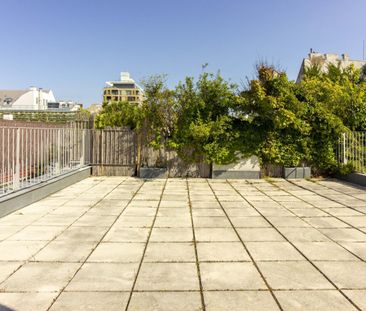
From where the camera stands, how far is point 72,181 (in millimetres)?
8055

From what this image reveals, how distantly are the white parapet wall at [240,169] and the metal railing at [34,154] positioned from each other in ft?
15.3

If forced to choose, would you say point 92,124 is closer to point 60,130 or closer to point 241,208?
point 60,130

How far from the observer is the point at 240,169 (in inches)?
381

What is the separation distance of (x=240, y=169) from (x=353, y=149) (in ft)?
12.2

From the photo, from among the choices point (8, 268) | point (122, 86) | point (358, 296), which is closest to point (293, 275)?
point (358, 296)

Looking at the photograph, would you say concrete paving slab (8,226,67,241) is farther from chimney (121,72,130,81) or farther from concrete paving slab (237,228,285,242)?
chimney (121,72,130,81)

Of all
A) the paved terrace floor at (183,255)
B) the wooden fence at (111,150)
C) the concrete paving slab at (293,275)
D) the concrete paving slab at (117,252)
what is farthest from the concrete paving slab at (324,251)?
the wooden fence at (111,150)

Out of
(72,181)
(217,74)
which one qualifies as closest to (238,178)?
(217,74)

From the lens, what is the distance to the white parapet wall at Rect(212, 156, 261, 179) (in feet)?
31.7

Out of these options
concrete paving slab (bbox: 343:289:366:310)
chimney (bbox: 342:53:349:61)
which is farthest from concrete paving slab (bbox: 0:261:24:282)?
chimney (bbox: 342:53:349:61)

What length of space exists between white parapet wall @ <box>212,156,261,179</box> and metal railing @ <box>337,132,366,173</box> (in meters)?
2.83

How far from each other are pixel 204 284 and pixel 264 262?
2.81 feet

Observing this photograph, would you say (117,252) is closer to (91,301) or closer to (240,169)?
(91,301)

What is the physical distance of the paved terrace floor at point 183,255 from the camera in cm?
240
